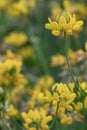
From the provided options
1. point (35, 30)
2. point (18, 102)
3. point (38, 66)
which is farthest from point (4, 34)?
point (18, 102)

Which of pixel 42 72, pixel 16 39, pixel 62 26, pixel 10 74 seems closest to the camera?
pixel 62 26

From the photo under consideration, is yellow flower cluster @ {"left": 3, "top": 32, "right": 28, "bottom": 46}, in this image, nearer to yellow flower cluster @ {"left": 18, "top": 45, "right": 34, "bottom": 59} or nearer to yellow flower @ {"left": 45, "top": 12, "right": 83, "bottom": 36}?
yellow flower cluster @ {"left": 18, "top": 45, "right": 34, "bottom": 59}

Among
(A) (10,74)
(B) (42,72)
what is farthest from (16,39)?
(A) (10,74)

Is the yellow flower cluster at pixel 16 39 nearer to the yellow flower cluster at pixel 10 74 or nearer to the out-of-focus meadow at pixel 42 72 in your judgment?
the out-of-focus meadow at pixel 42 72

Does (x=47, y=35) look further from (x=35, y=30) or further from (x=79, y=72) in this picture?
(x=79, y=72)

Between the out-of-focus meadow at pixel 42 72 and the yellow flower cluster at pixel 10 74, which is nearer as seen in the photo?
the out-of-focus meadow at pixel 42 72

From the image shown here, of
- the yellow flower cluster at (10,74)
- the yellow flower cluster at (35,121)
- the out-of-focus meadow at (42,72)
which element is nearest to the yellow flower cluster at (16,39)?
the out-of-focus meadow at (42,72)

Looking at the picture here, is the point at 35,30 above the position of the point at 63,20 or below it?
below

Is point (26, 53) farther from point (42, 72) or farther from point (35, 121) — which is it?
point (35, 121)

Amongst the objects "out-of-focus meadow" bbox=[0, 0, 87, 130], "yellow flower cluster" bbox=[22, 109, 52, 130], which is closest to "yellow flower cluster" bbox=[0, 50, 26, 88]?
"out-of-focus meadow" bbox=[0, 0, 87, 130]
